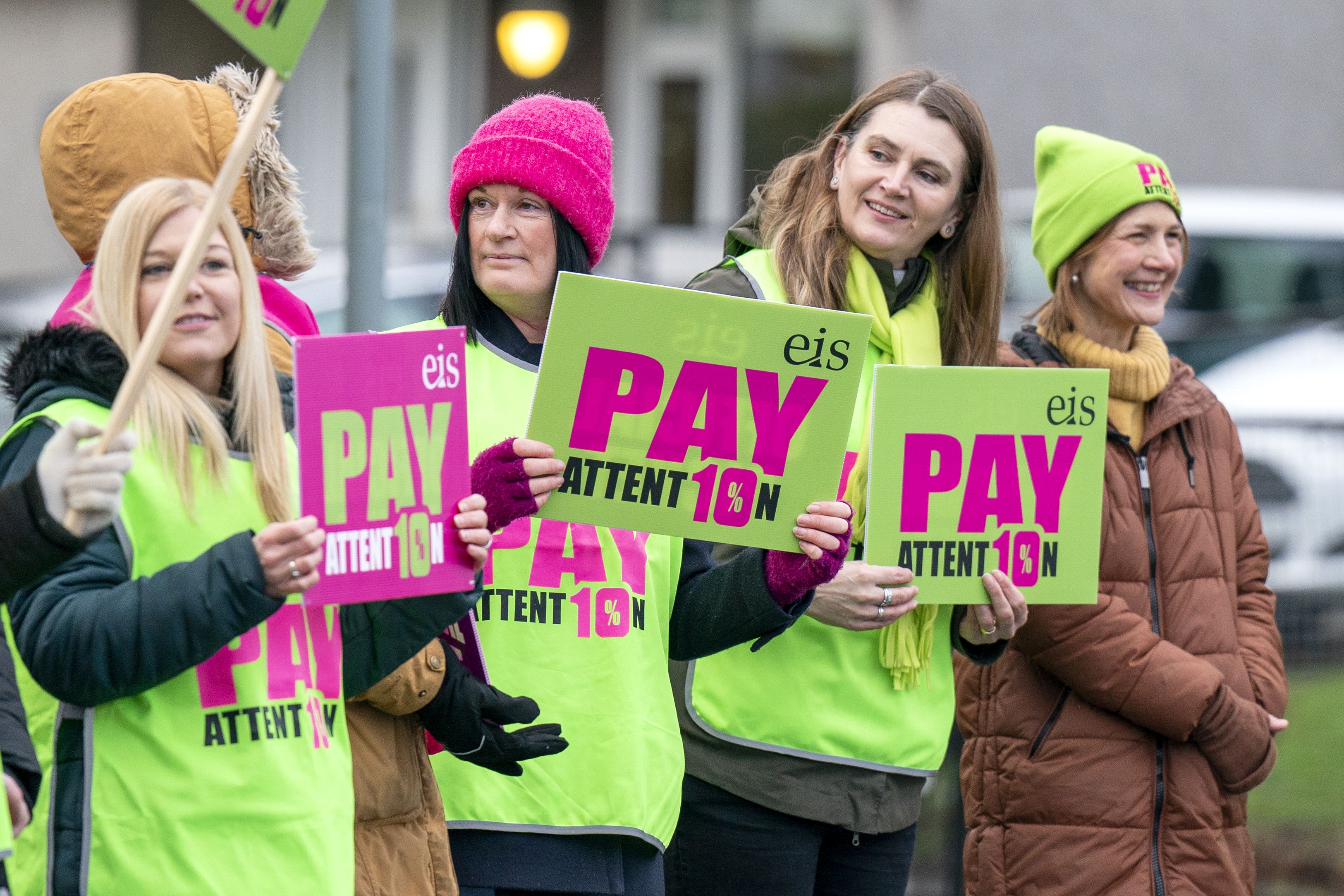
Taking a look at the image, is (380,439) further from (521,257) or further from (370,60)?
(370,60)

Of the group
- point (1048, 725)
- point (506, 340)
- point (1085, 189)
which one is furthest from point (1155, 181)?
point (506, 340)

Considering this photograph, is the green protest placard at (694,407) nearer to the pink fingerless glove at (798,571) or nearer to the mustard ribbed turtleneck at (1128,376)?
the pink fingerless glove at (798,571)

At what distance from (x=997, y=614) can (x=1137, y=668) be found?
403 millimetres

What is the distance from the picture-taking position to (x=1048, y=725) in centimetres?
367

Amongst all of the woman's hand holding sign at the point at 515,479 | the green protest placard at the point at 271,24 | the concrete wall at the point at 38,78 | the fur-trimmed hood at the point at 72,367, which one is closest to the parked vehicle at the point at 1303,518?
the woman's hand holding sign at the point at 515,479

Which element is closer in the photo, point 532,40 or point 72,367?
point 72,367

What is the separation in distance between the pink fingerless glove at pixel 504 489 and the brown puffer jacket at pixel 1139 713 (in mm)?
1382

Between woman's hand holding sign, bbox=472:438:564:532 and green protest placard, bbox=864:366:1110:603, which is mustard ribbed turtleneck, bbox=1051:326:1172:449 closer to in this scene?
green protest placard, bbox=864:366:1110:603

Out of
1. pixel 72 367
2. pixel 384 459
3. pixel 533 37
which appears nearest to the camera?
pixel 72 367

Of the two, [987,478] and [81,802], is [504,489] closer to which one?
[81,802]

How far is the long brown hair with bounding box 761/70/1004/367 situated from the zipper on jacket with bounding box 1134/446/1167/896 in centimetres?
43

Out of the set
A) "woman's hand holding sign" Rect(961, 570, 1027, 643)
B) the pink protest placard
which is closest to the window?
"woman's hand holding sign" Rect(961, 570, 1027, 643)

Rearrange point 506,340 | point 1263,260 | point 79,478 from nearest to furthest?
point 79,478, point 506,340, point 1263,260

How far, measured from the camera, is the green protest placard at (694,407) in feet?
9.12
